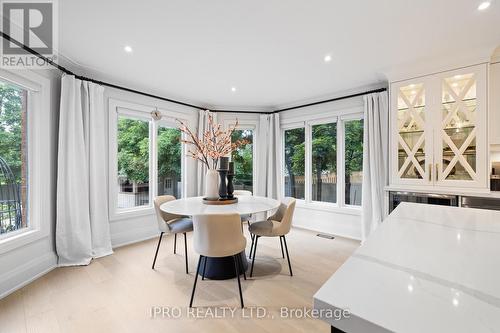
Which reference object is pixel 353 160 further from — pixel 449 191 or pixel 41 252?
pixel 41 252

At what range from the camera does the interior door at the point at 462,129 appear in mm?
2475

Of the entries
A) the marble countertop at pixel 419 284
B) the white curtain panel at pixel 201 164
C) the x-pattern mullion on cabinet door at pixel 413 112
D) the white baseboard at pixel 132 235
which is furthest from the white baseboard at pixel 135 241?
the x-pattern mullion on cabinet door at pixel 413 112

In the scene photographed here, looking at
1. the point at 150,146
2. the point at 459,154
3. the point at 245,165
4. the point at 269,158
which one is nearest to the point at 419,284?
the point at 459,154

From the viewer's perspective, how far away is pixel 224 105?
4746 mm

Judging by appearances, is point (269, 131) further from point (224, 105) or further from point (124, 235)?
point (124, 235)

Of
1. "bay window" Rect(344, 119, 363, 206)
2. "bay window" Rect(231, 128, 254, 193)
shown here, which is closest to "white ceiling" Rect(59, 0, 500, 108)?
"bay window" Rect(344, 119, 363, 206)

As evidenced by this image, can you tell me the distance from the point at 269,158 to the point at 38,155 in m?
3.58

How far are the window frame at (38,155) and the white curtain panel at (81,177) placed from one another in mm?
119

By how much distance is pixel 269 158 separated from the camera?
4.79 m

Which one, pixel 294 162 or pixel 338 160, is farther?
pixel 294 162

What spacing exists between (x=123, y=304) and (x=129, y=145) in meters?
2.47

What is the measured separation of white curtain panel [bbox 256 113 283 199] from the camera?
4.77 meters

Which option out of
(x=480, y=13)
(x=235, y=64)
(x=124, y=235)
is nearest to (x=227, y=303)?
(x=124, y=235)

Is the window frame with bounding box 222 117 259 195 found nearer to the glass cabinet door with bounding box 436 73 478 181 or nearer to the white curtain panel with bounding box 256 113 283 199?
the white curtain panel with bounding box 256 113 283 199
